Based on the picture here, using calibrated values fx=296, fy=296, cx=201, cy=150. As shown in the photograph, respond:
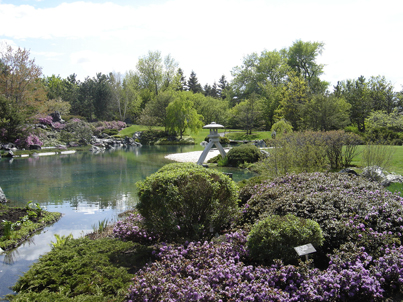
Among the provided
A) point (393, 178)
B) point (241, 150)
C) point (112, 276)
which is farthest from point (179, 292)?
point (241, 150)

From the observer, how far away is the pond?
5.82 m

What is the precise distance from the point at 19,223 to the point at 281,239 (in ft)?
→ 20.8

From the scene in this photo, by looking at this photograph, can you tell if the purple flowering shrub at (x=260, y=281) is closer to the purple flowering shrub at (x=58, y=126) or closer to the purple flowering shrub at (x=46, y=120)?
the purple flowering shrub at (x=58, y=126)

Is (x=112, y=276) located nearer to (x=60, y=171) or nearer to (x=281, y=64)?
(x=60, y=171)

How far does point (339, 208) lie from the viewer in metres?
4.88

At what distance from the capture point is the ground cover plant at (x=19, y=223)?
637 cm

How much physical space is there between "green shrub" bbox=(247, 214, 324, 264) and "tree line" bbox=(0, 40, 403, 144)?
27.0 metres

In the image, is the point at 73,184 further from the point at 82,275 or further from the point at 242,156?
the point at 82,275

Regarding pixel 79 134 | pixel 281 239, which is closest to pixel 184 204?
pixel 281 239

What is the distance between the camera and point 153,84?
5912 cm

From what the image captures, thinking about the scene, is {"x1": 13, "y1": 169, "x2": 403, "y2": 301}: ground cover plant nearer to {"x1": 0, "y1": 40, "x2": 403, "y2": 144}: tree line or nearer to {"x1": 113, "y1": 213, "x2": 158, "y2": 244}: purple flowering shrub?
{"x1": 113, "y1": 213, "x2": 158, "y2": 244}: purple flowering shrub

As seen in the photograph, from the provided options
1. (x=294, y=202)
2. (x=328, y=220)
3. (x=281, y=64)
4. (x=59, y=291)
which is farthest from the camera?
(x=281, y=64)

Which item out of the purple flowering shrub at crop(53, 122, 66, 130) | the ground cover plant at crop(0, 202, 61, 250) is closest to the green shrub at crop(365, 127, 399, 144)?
the ground cover plant at crop(0, 202, 61, 250)

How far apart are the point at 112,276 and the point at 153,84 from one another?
189 ft
